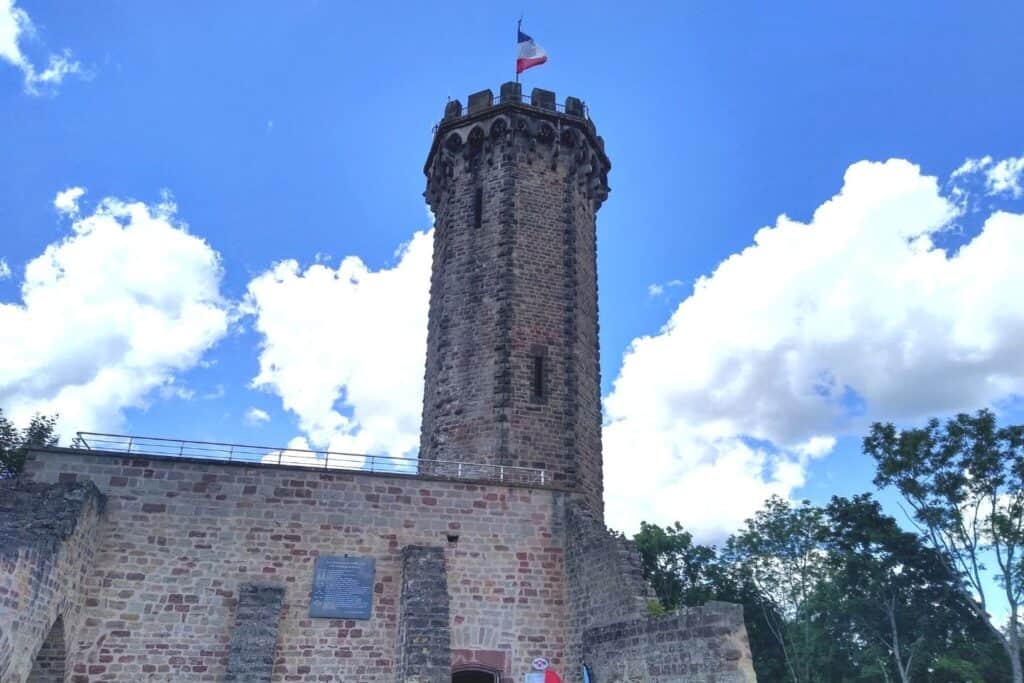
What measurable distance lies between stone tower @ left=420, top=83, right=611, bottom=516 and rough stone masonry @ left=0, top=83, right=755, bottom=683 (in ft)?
0.25

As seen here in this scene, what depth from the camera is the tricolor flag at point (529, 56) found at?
22562mm

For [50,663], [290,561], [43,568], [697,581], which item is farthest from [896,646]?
[43,568]

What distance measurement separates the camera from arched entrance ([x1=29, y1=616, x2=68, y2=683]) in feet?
40.7

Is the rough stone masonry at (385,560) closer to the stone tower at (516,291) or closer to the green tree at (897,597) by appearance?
the stone tower at (516,291)

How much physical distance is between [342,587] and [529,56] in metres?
16.4

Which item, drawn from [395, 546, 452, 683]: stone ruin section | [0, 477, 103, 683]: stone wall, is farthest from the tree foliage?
[0, 477, 103, 683]: stone wall

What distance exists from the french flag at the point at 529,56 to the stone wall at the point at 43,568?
16.5 meters

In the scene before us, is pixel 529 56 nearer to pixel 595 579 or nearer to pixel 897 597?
pixel 595 579

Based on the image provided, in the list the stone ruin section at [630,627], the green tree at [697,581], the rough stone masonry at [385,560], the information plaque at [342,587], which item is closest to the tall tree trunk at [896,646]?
the green tree at [697,581]

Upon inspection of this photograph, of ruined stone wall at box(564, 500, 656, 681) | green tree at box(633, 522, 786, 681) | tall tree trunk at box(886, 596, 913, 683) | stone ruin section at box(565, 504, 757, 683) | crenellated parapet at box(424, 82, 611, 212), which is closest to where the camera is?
stone ruin section at box(565, 504, 757, 683)

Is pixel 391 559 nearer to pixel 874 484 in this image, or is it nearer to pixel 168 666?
pixel 168 666

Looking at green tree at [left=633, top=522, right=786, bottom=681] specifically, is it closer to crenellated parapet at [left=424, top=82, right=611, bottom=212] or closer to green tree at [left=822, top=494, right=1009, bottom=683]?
green tree at [left=822, top=494, right=1009, bottom=683]

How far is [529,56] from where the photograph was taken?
2266 cm

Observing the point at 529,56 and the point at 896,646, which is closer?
the point at 529,56
